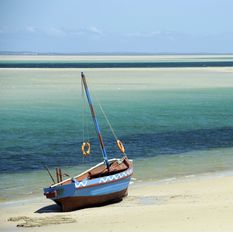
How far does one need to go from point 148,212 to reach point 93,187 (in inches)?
87.6

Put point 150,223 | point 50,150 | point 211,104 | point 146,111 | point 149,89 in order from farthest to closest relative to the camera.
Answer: point 149,89 → point 211,104 → point 146,111 → point 50,150 → point 150,223

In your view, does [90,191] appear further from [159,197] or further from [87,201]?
[159,197]

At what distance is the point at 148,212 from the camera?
15555 millimetres

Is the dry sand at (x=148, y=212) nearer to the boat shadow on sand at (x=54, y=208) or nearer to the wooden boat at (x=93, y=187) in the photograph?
the boat shadow on sand at (x=54, y=208)

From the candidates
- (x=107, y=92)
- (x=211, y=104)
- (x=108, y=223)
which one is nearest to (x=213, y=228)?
(x=108, y=223)

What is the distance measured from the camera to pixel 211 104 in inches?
1855

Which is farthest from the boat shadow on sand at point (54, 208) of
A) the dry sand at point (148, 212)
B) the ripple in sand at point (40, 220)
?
the ripple in sand at point (40, 220)

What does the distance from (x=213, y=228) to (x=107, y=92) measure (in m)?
44.5

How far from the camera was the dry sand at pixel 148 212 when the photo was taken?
13.8 meters

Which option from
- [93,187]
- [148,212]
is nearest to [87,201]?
[93,187]

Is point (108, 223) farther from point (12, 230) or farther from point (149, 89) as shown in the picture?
point (149, 89)

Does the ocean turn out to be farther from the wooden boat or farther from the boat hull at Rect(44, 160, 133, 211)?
the boat hull at Rect(44, 160, 133, 211)

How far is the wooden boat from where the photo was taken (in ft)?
54.9

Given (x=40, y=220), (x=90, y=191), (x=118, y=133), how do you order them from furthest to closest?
(x=118, y=133) < (x=90, y=191) < (x=40, y=220)
